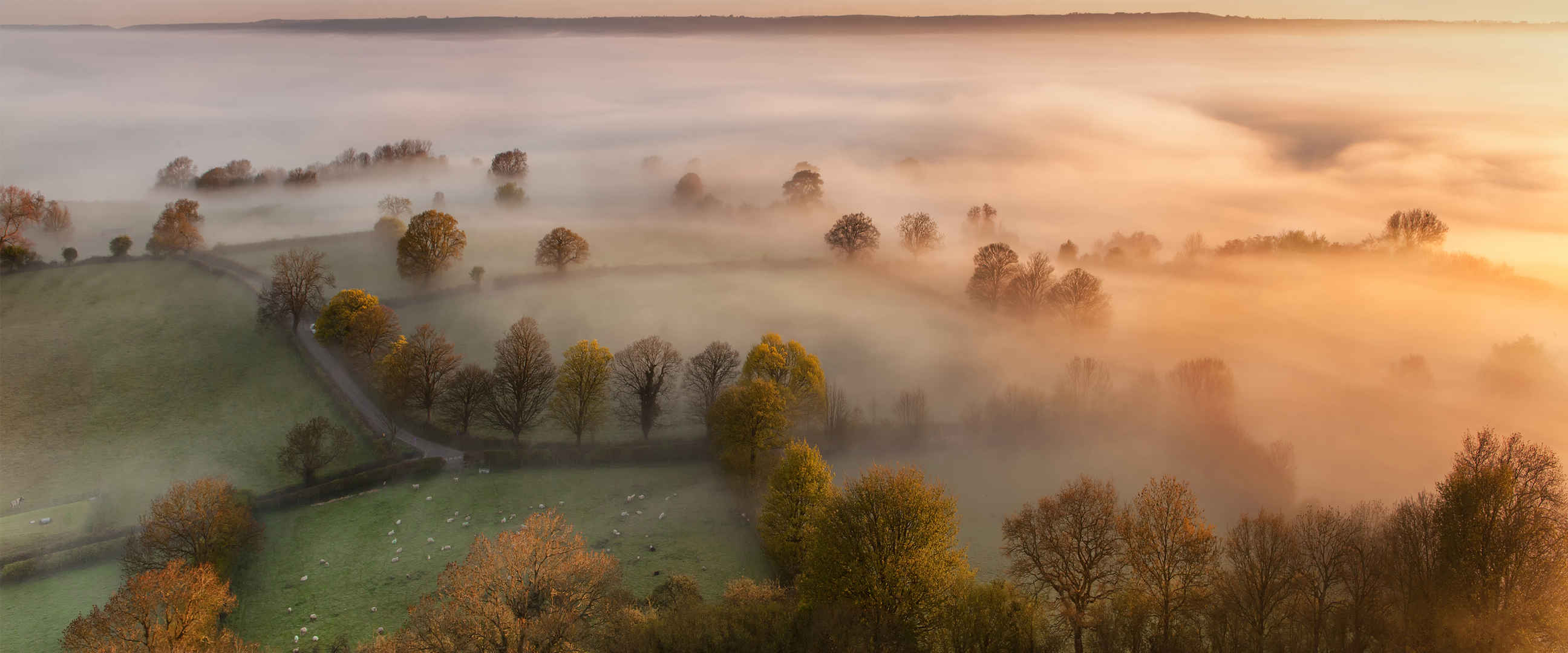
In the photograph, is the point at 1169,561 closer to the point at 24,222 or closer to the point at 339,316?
the point at 339,316

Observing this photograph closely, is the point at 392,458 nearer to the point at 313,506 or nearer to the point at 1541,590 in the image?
the point at 313,506

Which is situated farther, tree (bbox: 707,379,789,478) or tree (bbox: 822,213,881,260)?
tree (bbox: 822,213,881,260)

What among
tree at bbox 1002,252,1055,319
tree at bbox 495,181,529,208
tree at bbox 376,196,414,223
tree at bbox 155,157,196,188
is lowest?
tree at bbox 1002,252,1055,319

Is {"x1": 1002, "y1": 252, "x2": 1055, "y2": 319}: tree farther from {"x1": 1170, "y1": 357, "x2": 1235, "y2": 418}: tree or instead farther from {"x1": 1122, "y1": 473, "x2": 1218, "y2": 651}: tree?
{"x1": 1122, "y1": 473, "x2": 1218, "y2": 651}: tree

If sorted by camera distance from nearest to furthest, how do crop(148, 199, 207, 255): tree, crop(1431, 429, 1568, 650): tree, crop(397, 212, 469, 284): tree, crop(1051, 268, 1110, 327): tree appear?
crop(1431, 429, 1568, 650): tree < crop(1051, 268, 1110, 327): tree < crop(397, 212, 469, 284): tree < crop(148, 199, 207, 255): tree

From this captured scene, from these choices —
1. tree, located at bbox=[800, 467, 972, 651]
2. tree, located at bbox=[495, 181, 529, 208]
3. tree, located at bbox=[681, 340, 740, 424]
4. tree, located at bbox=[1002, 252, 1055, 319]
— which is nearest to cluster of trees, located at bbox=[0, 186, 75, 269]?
tree, located at bbox=[495, 181, 529, 208]

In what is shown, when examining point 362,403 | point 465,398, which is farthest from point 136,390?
point 465,398
